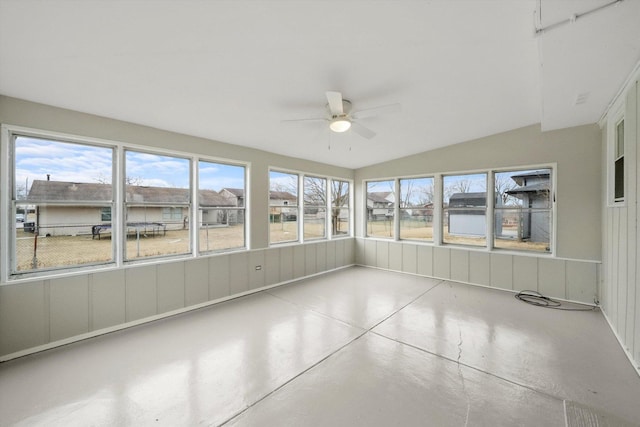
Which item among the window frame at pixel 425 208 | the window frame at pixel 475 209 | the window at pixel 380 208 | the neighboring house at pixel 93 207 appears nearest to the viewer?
the neighboring house at pixel 93 207

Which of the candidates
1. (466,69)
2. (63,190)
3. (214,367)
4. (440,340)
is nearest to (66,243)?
(63,190)

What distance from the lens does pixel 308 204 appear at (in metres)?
5.66

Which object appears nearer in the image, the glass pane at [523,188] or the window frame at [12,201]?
the window frame at [12,201]

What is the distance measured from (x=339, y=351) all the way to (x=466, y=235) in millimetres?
3819

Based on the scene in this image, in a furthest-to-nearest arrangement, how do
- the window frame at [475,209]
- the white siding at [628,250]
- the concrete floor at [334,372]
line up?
the window frame at [475,209] → the white siding at [628,250] → the concrete floor at [334,372]

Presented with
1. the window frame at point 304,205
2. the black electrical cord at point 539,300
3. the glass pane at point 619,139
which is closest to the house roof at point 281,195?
the window frame at point 304,205

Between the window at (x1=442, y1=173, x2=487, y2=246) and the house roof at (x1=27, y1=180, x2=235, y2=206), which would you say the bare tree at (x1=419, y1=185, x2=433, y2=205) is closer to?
the window at (x1=442, y1=173, x2=487, y2=246)

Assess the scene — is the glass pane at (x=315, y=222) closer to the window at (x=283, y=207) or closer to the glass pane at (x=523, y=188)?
the window at (x=283, y=207)

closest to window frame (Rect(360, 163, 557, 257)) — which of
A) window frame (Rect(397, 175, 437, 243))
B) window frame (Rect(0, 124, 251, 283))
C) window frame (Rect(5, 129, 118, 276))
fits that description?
window frame (Rect(397, 175, 437, 243))

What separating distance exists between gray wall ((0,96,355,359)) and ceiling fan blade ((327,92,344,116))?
7.18ft

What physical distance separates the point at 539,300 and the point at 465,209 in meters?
1.89

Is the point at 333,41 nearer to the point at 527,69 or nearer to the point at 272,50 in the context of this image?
the point at 272,50

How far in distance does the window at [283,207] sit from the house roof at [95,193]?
1.29 meters

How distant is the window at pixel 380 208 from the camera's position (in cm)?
610
